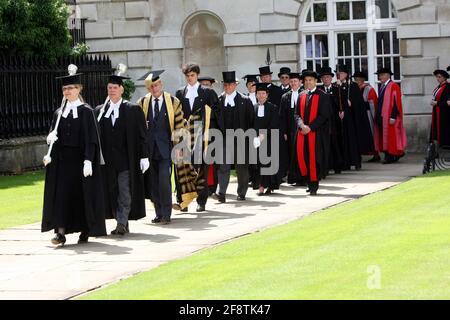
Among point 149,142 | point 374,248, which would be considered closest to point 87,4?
point 149,142

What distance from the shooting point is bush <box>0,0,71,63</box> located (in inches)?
1035

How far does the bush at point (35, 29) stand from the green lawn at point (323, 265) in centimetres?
1168

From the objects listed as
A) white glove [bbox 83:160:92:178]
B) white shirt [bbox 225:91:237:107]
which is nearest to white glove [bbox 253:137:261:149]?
white shirt [bbox 225:91:237:107]

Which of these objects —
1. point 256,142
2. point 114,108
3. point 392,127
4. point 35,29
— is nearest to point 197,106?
point 256,142

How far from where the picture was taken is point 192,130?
19219mm

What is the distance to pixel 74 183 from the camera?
49.8ft

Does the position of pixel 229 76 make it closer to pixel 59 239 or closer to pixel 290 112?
pixel 290 112

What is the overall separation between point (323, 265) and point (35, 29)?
16033mm

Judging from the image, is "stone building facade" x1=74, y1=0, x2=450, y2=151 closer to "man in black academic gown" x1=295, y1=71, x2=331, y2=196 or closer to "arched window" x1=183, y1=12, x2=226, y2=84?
"arched window" x1=183, y1=12, x2=226, y2=84

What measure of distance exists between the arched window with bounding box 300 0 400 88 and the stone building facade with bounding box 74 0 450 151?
0.02 metres
